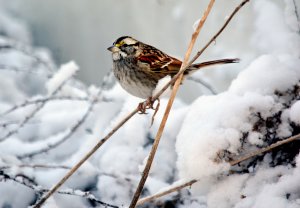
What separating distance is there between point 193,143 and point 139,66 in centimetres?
83

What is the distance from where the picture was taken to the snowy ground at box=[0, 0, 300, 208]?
1.35 metres

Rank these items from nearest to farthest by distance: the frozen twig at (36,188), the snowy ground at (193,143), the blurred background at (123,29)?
1. the snowy ground at (193,143)
2. the frozen twig at (36,188)
3. the blurred background at (123,29)

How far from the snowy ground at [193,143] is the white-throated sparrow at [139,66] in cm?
23

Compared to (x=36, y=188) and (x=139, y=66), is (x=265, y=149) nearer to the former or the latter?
(x=36, y=188)

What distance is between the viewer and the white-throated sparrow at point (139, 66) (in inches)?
81.3

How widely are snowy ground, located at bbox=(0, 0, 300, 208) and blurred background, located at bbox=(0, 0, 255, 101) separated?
0.21 m

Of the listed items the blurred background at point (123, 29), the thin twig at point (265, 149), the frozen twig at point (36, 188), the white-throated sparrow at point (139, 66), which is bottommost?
the thin twig at point (265, 149)

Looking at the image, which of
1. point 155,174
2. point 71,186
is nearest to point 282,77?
point 155,174

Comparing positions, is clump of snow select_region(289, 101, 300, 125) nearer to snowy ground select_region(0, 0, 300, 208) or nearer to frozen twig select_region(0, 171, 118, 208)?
snowy ground select_region(0, 0, 300, 208)

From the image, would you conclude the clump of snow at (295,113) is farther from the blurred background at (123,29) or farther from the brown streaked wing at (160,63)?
the blurred background at (123,29)

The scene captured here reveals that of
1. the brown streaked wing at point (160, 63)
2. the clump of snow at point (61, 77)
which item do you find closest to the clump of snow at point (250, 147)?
the brown streaked wing at point (160, 63)

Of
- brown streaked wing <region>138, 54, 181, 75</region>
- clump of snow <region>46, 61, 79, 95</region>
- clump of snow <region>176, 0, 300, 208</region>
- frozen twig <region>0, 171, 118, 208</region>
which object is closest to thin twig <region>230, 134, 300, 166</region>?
clump of snow <region>176, 0, 300, 208</region>

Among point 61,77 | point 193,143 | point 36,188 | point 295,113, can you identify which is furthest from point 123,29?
point 295,113

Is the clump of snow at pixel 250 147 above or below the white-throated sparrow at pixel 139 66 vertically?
below
